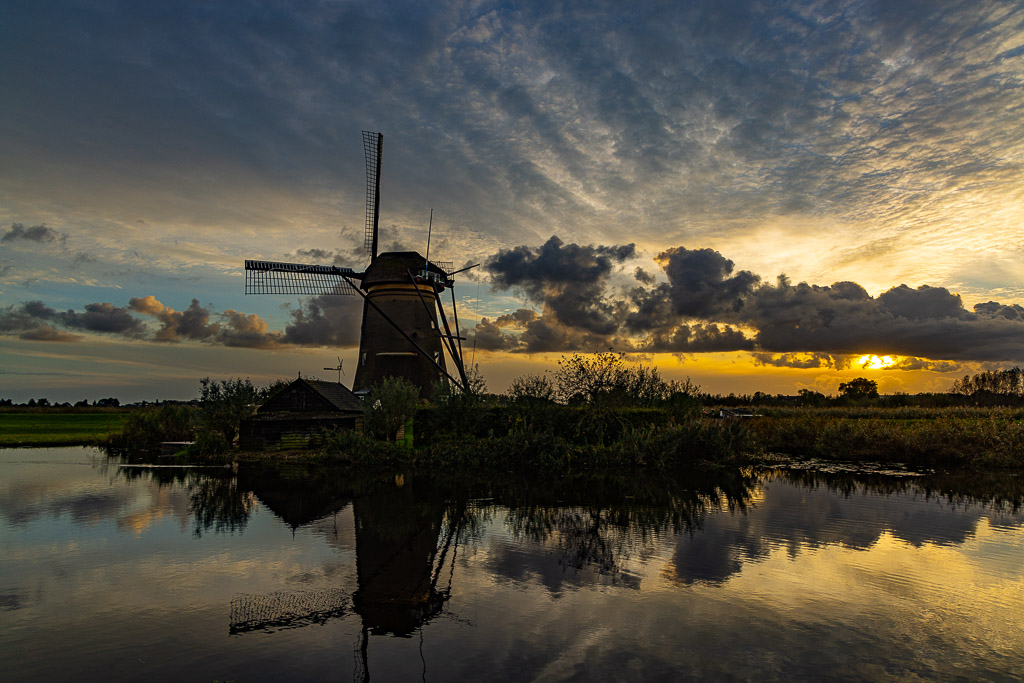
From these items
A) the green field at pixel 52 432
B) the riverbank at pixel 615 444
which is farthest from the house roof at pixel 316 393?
the green field at pixel 52 432

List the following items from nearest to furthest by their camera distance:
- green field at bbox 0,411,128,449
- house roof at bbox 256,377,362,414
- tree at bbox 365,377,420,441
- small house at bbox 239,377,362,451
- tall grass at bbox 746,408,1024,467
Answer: tall grass at bbox 746,408,1024,467
small house at bbox 239,377,362,451
house roof at bbox 256,377,362,414
tree at bbox 365,377,420,441
green field at bbox 0,411,128,449

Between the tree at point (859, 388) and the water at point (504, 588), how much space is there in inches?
3086

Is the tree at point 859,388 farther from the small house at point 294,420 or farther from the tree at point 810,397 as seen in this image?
the small house at point 294,420

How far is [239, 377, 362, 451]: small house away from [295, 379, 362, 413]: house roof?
59 millimetres

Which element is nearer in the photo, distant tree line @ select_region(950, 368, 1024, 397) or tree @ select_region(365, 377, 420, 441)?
tree @ select_region(365, 377, 420, 441)

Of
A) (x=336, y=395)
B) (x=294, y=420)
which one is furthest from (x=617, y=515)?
(x=336, y=395)

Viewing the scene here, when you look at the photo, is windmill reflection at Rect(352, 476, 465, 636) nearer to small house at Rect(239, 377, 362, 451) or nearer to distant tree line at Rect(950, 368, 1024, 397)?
small house at Rect(239, 377, 362, 451)

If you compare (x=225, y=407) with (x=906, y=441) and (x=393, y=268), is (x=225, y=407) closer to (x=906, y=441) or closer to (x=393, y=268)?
(x=393, y=268)

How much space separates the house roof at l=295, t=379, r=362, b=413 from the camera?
29391 millimetres

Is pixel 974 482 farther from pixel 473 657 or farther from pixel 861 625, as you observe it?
pixel 473 657

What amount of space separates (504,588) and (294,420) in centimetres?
2247

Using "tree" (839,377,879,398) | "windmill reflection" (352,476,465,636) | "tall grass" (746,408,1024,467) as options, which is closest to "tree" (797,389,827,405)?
"tree" (839,377,879,398)

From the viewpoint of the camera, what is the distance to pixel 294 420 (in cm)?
2875

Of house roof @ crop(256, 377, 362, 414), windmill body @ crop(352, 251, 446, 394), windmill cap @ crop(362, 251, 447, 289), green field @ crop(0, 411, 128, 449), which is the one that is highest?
windmill cap @ crop(362, 251, 447, 289)
